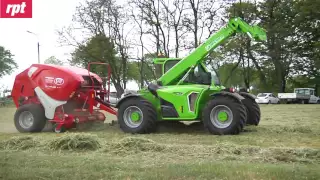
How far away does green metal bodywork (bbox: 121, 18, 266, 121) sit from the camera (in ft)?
42.2

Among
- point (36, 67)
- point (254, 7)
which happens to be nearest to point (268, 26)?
point (254, 7)

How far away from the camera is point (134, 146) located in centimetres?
945

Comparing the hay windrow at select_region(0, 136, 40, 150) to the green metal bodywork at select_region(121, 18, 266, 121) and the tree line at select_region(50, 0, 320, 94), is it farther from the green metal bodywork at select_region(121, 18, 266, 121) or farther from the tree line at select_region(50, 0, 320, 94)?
the tree line at select_region(50, 0, 320, 94)

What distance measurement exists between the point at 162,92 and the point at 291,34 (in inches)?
1765

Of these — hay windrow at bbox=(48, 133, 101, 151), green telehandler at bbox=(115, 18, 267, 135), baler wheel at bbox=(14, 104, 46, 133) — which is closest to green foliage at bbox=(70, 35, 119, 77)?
baler wheel at bbox=(14, 104, 46, 133)

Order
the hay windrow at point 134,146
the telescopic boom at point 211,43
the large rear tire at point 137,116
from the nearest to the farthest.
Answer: the hay windrow at point 134,146
the large rear tire at point 137,116
the telescopic boom at point 211,43

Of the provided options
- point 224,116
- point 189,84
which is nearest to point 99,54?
point 189,84

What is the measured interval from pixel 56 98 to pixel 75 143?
198 inches

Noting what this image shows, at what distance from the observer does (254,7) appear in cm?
5481

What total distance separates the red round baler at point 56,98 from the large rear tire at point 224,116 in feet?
13.1

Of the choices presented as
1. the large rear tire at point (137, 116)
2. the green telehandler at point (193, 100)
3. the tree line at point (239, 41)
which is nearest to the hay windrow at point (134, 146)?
the green telehandler at point (193, 100)

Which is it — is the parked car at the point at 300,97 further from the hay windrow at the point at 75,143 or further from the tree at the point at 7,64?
the hay windrow at the point at 75,143

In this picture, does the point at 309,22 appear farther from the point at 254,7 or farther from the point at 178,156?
the point at 178,156

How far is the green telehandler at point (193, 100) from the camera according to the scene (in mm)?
12359
